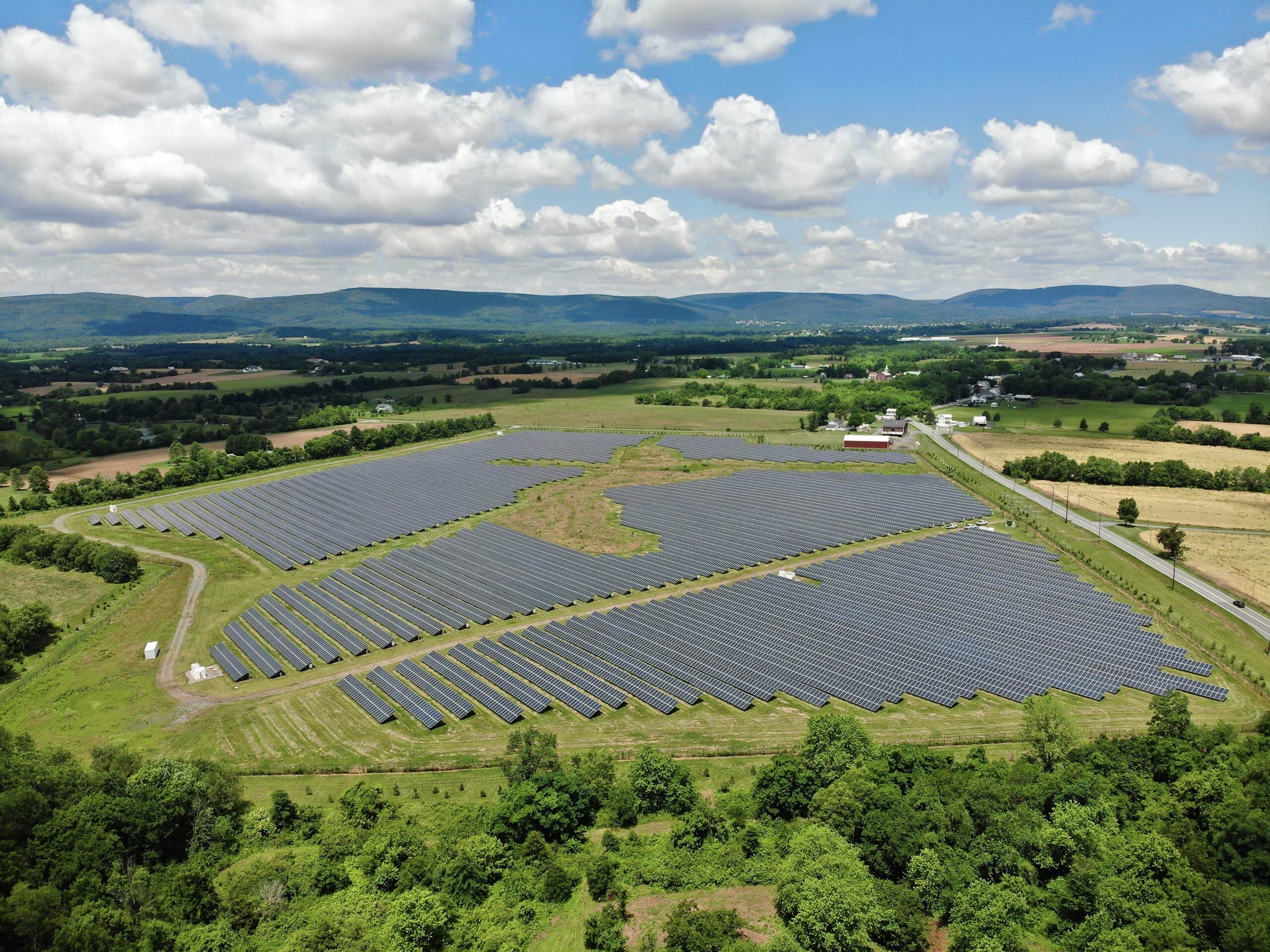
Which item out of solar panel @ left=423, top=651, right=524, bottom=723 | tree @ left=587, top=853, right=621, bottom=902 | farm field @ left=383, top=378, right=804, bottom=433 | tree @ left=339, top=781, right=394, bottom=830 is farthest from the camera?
farm field @ left=383, top=378, right=804, bottom=433

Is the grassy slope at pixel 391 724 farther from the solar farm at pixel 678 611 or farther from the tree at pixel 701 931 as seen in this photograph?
the tree at pixel 701 931

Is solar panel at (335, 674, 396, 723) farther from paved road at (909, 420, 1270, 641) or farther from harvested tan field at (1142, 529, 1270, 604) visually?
harvested tan field at (1142, 529, 1270, 604)

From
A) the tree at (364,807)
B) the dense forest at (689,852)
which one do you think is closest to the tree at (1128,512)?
the dense forest at (689,852)

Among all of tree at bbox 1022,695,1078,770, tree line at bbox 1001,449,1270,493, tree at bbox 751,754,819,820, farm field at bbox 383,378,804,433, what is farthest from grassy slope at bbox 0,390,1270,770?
farm field at bbox 383,378,804,433

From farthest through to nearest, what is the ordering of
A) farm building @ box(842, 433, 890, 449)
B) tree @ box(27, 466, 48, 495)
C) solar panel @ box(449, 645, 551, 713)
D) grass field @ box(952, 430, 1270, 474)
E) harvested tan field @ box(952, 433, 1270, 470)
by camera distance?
farm building @ box(842, 433, 890, 449), grass field @ box(952, 430, 1270, 474), harvested tan field @ box(952, 433, 1270, 470), tree @ box(27, 466, 48, 495), solar panel @ box(449, 645, 551, 713)

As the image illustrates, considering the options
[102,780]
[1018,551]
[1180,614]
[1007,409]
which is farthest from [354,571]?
[1007,409]

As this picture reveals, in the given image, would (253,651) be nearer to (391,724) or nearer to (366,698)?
(366,698)
